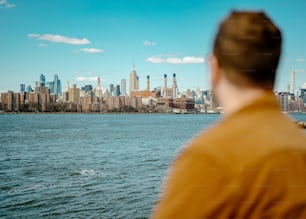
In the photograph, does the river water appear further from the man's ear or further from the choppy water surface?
the man's ear

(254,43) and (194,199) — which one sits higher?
(254,43)

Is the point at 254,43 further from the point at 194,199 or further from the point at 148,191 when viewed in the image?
the point at 148,191

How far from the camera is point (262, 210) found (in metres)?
1.54

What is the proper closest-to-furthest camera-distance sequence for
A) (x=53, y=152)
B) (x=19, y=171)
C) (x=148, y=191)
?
(x=148, y=191) → (x=19, y=171) → (x=53, y=152)

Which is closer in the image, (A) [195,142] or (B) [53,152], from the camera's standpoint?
(A) [195,142]

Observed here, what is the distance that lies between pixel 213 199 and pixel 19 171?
36.6 metres

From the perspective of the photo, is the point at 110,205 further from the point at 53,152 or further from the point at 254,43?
the point at 53,152

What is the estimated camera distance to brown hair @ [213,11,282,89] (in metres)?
1.66

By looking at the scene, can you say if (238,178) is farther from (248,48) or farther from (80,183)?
(80,183)

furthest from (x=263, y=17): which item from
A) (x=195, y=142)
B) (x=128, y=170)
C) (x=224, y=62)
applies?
(x=128, y=170)

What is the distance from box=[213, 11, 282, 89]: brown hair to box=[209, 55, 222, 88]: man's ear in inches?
1.5

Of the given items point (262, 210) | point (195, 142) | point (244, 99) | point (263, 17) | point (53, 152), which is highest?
point (263, 17)

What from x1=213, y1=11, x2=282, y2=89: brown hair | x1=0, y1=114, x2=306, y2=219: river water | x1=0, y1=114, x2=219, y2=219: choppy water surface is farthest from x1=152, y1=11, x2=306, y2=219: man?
x1=0, y1=114, x2=219, y2=219: choppy water surface

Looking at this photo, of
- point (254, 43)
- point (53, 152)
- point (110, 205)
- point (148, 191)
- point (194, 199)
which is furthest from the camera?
point (53, 152)
